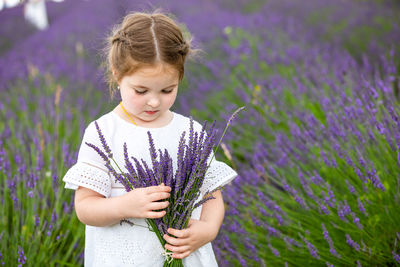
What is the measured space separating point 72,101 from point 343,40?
3215mm

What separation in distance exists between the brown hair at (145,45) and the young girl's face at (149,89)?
A: 0.02 m

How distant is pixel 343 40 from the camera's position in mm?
4867

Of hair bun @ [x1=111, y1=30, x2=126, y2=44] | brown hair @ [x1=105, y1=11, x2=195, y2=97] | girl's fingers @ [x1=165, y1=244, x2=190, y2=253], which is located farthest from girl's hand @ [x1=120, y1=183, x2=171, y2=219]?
hair bun @ [x1=111, y1=30, x2=126, y2=44]

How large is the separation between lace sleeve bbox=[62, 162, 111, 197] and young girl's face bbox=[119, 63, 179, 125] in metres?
0.25

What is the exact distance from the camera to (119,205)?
4.32ft

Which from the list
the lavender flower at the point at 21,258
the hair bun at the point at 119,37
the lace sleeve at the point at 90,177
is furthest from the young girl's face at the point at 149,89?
the lavender flower at the point at 21,258

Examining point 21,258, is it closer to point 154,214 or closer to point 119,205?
point 119,205

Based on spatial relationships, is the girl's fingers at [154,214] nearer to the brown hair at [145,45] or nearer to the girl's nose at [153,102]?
the girl's nose at [153,102]

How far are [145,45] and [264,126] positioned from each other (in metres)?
1.77

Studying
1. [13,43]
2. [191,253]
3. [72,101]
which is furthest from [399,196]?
[13,43]

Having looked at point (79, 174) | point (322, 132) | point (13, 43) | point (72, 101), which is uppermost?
point (13, 43)

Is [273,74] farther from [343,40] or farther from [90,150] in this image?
[90,150]

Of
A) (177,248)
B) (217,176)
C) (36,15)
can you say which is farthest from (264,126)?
(36,15)

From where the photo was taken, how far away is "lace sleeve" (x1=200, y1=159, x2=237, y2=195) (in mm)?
1557
